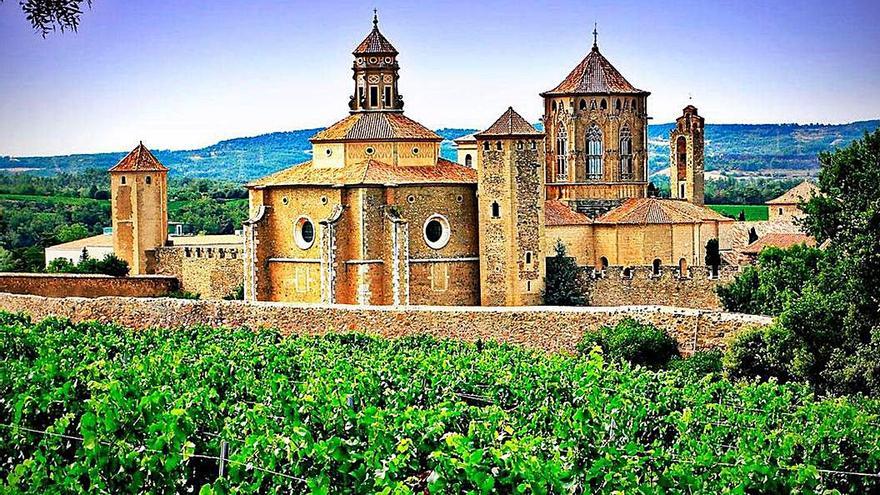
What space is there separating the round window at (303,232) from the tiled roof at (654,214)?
32.3 feet

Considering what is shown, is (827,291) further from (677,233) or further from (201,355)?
(677,233)

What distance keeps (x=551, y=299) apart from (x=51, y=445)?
83.5 feet

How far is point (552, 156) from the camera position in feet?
165

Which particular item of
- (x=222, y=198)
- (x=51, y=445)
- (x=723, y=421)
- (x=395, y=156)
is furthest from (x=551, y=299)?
(x=222, y=198)

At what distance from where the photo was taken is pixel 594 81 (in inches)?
1956

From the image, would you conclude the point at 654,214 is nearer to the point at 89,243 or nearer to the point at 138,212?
the point at 138,212

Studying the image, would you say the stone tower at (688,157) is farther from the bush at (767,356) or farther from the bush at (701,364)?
the bush at (767,356)

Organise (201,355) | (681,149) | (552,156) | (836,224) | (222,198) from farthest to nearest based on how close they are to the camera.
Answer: (222,198), (681,149), (552,156), (836,224), (201,355)

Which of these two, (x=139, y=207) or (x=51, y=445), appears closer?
(x=51, y=445)

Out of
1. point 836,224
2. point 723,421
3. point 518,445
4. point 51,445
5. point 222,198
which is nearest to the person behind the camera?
point 518,445

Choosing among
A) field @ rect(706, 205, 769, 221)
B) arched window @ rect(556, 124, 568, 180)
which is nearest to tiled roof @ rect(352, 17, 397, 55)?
arched window @ rect(556, 124, 568, 180)

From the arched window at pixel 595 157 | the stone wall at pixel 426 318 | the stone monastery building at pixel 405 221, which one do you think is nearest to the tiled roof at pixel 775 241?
the arched window at pixel 595 157

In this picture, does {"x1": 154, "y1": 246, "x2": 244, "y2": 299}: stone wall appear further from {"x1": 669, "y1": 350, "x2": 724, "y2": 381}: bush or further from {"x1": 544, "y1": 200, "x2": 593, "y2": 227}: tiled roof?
{"x1": 669, "y1": 350, "x2": 724, "y2": 381}: bush

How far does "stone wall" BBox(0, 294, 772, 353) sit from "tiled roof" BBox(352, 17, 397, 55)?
1190cm
